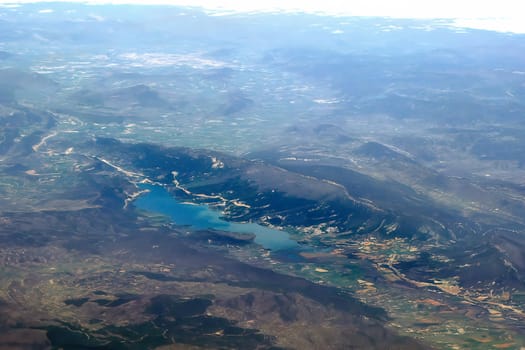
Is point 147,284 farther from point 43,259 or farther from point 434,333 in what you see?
point 434,333

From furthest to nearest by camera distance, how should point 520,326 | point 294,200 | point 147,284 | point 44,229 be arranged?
point 294,200 → point 44,229 → point 147,284 → point 520,326

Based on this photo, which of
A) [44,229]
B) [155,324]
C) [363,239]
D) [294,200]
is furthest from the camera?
[294,200]

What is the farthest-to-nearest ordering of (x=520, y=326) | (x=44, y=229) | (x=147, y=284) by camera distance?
1. (x=44, y=229)
2. (x=147, y=284)
3. (x=520, y=326)

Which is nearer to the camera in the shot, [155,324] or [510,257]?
[155,324]

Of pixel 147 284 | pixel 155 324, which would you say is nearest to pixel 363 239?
pixel 147 284

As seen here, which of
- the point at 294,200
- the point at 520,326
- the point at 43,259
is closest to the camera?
the point at 520,326

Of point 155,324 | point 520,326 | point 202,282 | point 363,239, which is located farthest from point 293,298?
point 363,239

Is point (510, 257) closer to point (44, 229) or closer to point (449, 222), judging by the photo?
point (449, 222)
